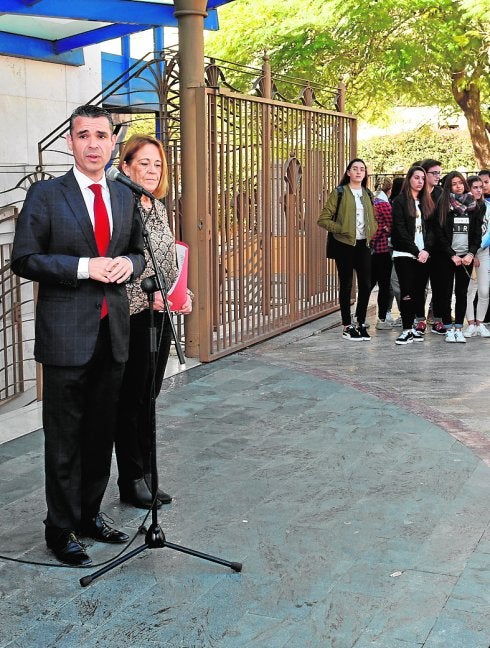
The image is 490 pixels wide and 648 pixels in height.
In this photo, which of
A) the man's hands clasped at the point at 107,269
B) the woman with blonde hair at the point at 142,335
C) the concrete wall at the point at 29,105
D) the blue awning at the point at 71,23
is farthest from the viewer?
the concrete wall at the point at 29,105

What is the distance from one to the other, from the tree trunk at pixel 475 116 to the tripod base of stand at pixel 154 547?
17984 mm

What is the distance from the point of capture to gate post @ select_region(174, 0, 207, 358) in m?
8.55

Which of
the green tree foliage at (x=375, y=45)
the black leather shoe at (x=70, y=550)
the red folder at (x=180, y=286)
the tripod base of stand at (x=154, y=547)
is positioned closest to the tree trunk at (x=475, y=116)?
the green tree foliage at (x=375, y=45)

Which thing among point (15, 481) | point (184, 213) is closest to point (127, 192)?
point (15, 481)

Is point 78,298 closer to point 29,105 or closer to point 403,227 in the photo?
point 403,227

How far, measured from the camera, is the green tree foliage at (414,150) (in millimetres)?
30766

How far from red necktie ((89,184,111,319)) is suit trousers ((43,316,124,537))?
287 millimetres

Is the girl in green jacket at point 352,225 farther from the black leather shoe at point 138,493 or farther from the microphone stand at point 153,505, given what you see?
the microphone stand at point 153,505

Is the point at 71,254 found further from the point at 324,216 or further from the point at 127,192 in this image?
the point at 324,216

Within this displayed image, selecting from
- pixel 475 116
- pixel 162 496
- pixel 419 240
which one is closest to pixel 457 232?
pixel 419 240

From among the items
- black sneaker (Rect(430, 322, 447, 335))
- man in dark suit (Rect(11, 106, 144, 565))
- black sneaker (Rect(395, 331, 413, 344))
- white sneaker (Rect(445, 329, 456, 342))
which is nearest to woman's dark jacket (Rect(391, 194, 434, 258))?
black sneaker (Rect(395, 331, 413, 344))

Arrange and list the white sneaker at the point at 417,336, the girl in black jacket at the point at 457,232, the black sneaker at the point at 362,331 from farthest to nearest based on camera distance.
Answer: the black sneaker at the point at 362,331
the white sneaker at the point at 417,336
the girl in black jacket at the point at 457,232

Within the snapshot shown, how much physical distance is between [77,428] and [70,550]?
1.81 feet

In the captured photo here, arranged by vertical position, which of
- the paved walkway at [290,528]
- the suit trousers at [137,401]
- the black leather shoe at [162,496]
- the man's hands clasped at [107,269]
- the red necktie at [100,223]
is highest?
the red necktie at [100,223]
